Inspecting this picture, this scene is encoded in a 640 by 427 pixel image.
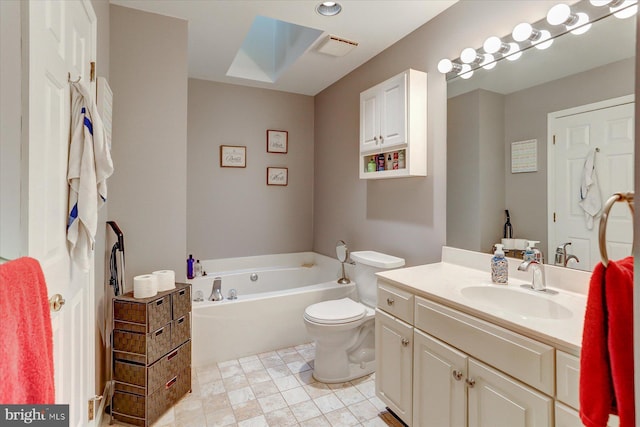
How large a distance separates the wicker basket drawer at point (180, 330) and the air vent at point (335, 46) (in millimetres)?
2227

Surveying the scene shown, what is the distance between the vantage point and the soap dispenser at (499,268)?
65.7 inches

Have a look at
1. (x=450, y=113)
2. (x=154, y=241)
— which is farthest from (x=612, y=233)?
(x=154, y=241)

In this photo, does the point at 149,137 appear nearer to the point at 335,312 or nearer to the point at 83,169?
the point at 83,169

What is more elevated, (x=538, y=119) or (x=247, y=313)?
(x=538, y=119)

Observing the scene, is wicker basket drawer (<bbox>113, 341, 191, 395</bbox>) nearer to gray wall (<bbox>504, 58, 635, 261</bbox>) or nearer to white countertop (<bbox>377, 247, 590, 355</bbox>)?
white countertop (<bbox>377, 247, 590, 355</bbox>)

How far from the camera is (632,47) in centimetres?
130

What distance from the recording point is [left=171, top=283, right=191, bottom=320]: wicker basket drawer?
6.46ft

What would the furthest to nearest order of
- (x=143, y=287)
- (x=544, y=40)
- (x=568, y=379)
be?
(x=143, y=287)
(x=544, y=40)
(x=568, y=379)

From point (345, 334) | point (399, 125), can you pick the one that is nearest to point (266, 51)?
point (399, 125)

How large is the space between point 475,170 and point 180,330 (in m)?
2.09

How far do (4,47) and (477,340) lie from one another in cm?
171

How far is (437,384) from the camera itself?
1.47 metres

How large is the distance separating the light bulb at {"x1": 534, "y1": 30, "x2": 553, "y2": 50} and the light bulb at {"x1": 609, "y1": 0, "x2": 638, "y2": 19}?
244 millimetres

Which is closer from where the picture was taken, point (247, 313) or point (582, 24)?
point (582, 24)
